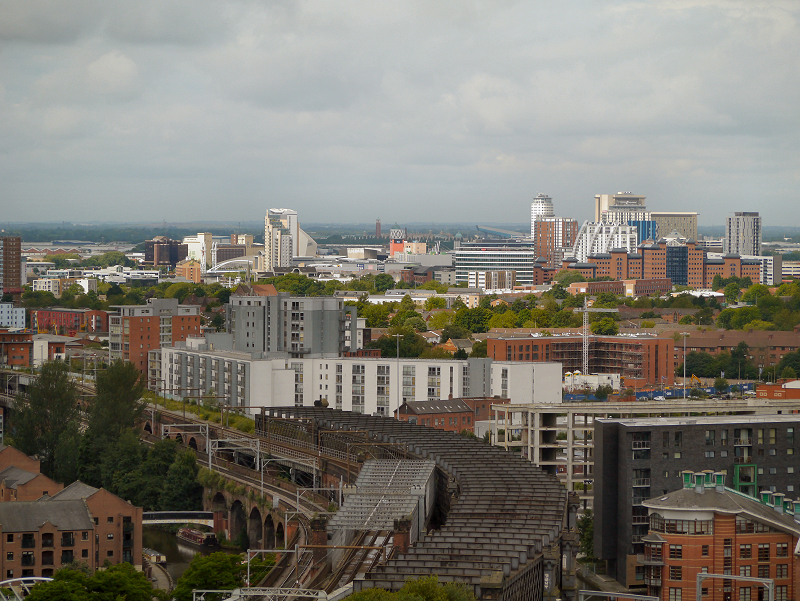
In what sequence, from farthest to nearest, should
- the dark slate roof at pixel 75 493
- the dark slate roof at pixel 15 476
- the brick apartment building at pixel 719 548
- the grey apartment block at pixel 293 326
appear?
1. the grey apartment block at pixel 293 326
2. the dark slate roof at pixel 15 476
3. the dark slate roof at pixel 75 493
4. the brick apartment building at pixel 719 548

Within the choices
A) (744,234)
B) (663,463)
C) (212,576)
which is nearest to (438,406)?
(663,463)

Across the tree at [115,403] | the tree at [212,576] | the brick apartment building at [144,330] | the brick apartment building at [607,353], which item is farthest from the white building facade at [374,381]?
the tree at [212,576]

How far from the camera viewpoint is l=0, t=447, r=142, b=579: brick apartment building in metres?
26.7

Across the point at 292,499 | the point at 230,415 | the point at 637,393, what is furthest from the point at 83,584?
A: the point at 637,393

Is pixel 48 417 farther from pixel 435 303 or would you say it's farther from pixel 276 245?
pixel 276 245

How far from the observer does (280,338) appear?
1997 inches

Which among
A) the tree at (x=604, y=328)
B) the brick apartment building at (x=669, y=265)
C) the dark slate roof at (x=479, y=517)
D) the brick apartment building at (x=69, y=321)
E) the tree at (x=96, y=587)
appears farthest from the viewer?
the brick apartment building at (x=669, y=265)

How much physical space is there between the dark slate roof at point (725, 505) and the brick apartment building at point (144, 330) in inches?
1418

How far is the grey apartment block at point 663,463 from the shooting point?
85.9 feet

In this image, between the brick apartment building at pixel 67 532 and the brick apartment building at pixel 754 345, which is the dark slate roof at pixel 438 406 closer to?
the brick apartment building at pixel 67 532

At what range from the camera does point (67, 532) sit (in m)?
27.4

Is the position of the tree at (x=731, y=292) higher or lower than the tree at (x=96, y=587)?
higher

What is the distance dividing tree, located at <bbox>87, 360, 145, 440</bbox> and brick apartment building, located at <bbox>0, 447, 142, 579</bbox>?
8.23 m

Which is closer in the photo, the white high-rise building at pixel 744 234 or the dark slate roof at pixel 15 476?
the dark slate roof at pixel 15 476
